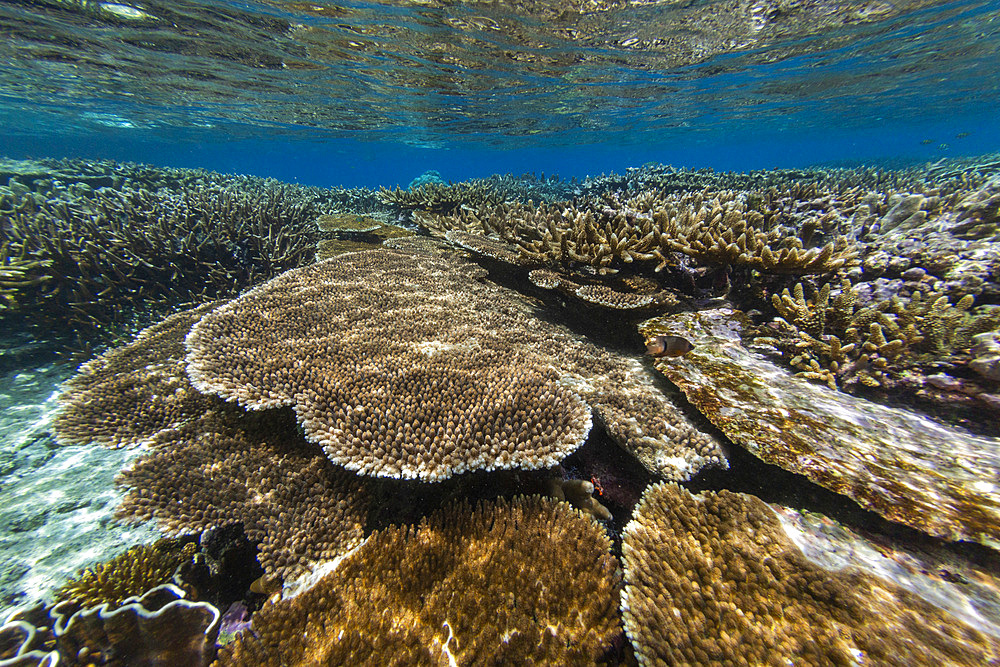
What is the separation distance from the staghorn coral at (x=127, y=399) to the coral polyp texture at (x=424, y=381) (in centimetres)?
67

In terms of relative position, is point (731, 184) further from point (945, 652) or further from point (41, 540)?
point (41, 540)

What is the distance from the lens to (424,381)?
3.09 m

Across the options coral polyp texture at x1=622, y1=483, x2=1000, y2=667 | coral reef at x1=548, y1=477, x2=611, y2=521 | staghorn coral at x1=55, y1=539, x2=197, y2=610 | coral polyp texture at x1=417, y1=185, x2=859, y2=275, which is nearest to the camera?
coral polyp texture at x1=622, y1=483, x2=1000, y2=667

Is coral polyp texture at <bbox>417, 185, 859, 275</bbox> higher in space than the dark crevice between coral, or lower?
higher

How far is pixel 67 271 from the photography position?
6.00 meters

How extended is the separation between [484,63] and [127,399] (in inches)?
774

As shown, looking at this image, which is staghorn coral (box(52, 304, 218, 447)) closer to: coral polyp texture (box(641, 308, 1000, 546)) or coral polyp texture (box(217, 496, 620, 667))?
coral polyp texture (box(217, 496, 620, 667))

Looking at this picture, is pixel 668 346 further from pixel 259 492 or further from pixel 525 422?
pixel 259 492

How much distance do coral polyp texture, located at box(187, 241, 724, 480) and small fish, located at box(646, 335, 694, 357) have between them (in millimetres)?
367

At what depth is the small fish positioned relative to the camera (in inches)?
132

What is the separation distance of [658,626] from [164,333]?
599cm

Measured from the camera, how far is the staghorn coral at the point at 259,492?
2.52 m

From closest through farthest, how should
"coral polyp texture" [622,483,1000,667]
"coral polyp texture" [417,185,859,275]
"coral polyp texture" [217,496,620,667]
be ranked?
"coral polyp texture" [622,483,1000,667] < "coral polyp texture" [217,496,620,667] < "coral polyp texture" [417,185,859,275]

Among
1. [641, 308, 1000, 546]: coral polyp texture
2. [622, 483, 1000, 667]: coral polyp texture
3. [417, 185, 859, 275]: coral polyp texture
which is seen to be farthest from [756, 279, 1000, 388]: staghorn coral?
[622, 483, 1000, 667]: coral polyp texture
